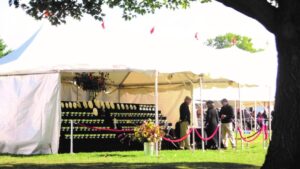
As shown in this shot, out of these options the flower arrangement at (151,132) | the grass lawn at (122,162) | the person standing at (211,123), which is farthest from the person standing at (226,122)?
the grass lawn at (122,162)

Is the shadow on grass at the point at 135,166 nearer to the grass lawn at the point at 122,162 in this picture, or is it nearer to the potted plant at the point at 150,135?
the grass lawn at the point at 122,162

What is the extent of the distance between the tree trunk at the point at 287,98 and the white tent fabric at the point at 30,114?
9.25 m

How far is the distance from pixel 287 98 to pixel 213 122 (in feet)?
38.1

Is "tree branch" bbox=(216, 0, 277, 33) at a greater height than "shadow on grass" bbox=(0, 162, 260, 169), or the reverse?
"tree branch" bbox=(216, 0, 277, 33)

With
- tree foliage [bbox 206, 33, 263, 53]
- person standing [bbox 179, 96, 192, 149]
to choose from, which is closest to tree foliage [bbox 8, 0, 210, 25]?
person standing [bbox 179, 96, 192, 149]

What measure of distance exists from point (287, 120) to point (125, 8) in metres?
7.03

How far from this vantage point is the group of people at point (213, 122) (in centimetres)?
1955

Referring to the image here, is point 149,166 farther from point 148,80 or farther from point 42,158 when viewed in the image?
point 148,80

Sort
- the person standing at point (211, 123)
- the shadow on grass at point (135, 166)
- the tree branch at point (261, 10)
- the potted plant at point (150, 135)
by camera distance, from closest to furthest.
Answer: the tree branch at point (261, 10) → the shadow on grass at point (135, 166) → the potted plant at point (150, 135) → the person standing at point (211, 123)

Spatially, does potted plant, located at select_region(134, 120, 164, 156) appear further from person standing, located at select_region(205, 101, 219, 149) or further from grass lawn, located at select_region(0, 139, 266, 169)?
Result: person standing, located at select_region(205, 101, 219, 149)

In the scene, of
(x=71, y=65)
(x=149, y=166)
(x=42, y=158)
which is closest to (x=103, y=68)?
(x=71, y=65)

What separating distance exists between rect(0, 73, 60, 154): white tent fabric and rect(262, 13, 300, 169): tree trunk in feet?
30.3

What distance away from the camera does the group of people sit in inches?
770

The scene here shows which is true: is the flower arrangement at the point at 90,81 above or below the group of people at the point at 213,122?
above
